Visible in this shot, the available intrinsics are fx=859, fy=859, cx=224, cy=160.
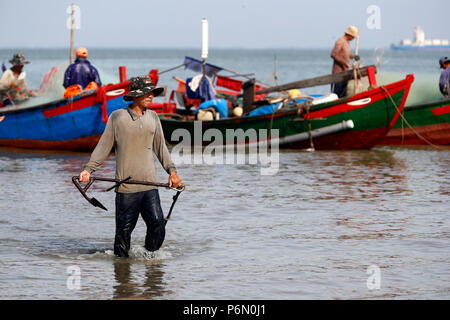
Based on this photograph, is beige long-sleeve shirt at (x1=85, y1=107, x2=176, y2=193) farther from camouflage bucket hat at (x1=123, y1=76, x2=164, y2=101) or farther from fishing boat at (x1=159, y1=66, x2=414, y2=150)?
fishing boat at (x1=159, y1=66, x2=414, y2=150)

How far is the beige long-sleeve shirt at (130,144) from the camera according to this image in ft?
24.5

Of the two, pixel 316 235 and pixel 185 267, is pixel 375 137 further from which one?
pixel 185 267

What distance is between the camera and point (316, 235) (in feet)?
30.8

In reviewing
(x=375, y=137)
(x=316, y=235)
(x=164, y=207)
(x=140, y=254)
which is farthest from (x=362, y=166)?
(x=140, y=254)

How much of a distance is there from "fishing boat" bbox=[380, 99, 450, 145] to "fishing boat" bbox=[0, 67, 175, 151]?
6064 mm

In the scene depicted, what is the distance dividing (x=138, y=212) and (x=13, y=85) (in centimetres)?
1192

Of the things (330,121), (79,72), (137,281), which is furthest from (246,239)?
(79,72)

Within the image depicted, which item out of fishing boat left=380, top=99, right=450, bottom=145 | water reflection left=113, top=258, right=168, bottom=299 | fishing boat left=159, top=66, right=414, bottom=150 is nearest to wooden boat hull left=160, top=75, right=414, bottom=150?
fishing boat left=159, top=66, right=414, bottom=150

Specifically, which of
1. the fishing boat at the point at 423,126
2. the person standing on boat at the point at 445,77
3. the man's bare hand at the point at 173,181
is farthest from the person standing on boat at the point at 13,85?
the man's bare hand at the point at 173,181

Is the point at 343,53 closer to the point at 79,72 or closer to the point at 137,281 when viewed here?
the point at 79,72

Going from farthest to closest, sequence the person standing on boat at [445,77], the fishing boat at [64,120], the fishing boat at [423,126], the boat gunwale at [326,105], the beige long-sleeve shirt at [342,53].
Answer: the beige long-sleeve shirt at [342,53] → the person standing on boat at [445,77] → the fishing boat at [423,126] → the boat gunwale at [326,105] → the fishing boat at [64,120]

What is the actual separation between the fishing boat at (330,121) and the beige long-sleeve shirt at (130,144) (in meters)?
9.86

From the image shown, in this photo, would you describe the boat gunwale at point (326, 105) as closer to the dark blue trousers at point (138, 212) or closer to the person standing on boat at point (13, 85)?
the person standing on boat at point (13, 85)

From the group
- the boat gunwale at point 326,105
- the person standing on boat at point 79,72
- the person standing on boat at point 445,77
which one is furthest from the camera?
the person standing on boat at point 445,77
